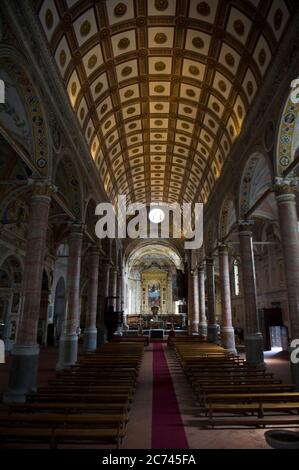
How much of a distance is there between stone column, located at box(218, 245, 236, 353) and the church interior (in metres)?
0.08

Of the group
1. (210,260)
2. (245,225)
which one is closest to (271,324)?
(210,260)

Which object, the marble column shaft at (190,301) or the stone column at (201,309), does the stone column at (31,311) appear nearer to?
the stone column at (201,309)

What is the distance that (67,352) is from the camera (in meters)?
12.9

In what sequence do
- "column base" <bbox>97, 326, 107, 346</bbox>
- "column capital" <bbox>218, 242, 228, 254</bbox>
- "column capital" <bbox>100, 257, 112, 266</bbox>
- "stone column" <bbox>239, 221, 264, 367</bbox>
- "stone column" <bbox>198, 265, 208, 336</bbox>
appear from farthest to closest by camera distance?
"stone column" <bbox>198, 265, 208, 336</bbox>
"column capital" <bbox>100, 257, 112, 266</bbox>
"column base" <bbox>97, 326, 107, 346</bbox>
"column capital" <bbox>218, 242, 228, 254</bbox>
"stone column" <bbox>239, 221, 264, 367</bbox>

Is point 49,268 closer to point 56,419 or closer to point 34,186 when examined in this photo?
point 34,186

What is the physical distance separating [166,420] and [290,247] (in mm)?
6865

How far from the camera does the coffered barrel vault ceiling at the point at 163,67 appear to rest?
10.8 metres

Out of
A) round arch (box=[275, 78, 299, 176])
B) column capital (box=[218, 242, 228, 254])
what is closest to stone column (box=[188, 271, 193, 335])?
column capital (box=[218, 242, 228, 254])

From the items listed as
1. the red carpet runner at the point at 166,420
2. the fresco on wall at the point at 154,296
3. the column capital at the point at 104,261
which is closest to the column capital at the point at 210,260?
the column capital at the point at 104,261

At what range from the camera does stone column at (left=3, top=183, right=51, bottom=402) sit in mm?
8438

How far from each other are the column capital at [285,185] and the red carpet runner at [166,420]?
7.73 metres

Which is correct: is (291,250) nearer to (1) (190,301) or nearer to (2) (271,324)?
(2) (271,324)

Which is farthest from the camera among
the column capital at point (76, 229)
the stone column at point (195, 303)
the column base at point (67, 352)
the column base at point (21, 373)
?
the stone column at point (195, 303)

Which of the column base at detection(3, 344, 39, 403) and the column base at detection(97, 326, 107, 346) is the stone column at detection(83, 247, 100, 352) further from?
the column base at detection(3, 344, 39, 403)
